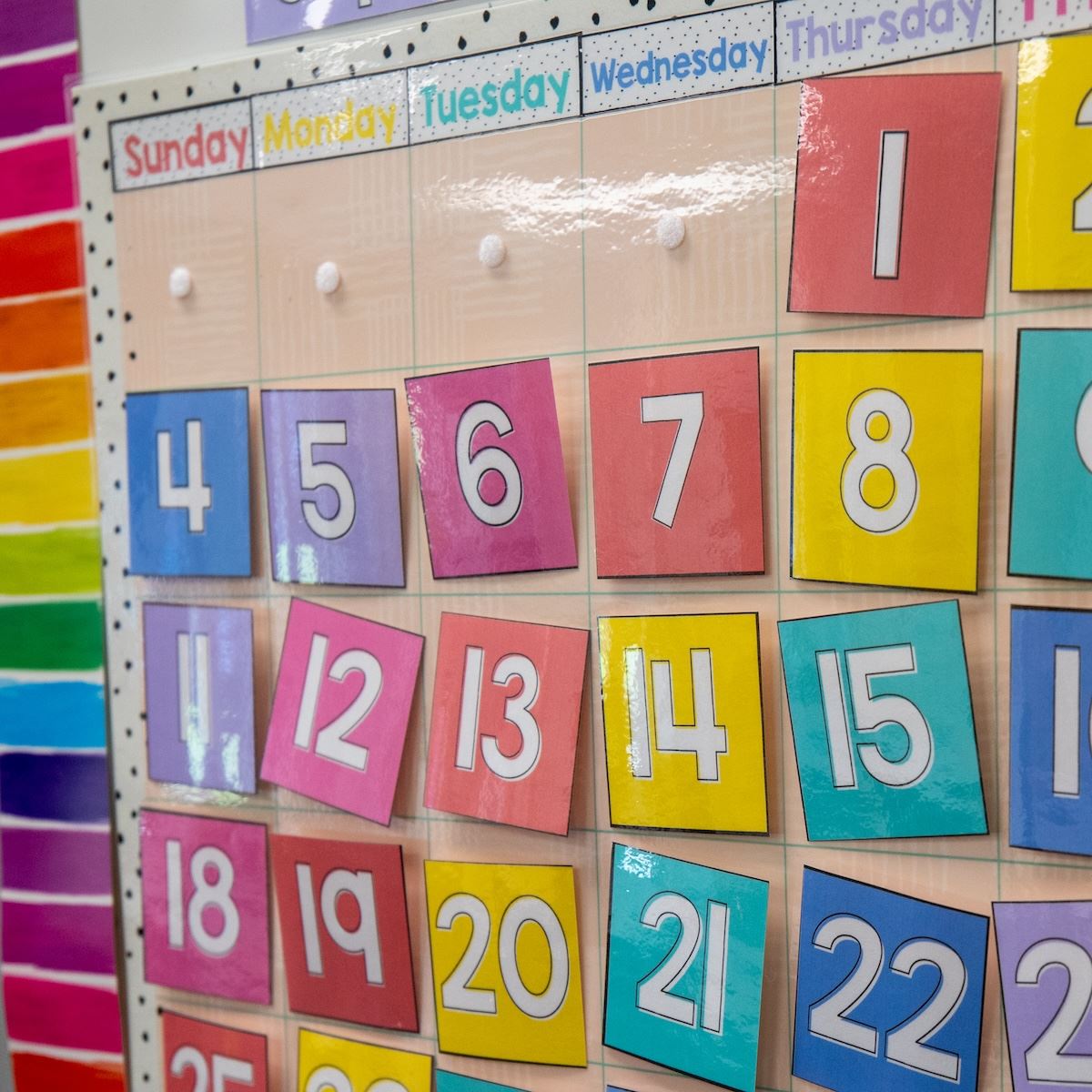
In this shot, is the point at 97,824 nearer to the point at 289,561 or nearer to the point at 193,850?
the point at 193,850

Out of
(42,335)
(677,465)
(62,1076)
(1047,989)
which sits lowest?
(62,1076)

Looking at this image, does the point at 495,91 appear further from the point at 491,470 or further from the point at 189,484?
the point at 189,484

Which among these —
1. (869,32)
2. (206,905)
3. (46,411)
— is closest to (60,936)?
(206,905)

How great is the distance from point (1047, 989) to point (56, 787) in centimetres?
100

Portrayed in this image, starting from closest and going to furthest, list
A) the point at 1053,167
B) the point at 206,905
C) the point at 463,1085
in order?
1. the point at 1053,167
2. the point at 463,1085
3. the point at 206,905

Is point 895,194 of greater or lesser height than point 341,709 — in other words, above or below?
above

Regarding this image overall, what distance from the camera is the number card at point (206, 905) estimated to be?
1.17m

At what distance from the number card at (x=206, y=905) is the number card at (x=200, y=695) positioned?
0.05 meters

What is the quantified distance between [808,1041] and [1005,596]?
405 millimetres

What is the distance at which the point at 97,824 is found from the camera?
→ 1241 millimetres

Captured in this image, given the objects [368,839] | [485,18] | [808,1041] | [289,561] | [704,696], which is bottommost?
[808,1041]

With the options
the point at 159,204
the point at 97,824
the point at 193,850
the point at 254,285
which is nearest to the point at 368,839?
the point at 193,850

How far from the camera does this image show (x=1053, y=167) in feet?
2.85

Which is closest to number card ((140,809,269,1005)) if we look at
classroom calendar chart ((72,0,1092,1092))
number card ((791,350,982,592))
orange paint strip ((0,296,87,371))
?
classroom calendar chart ((72,0,1092,1092))
